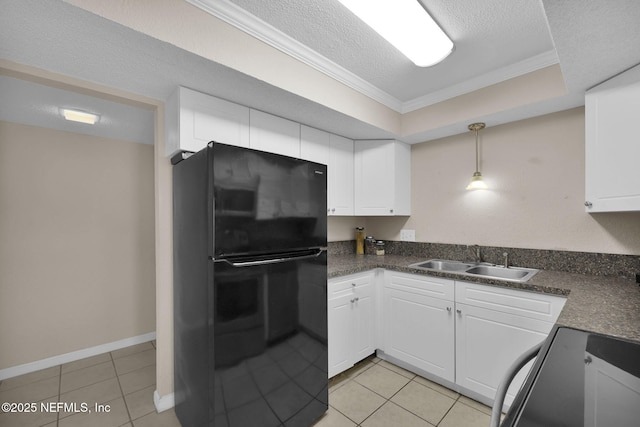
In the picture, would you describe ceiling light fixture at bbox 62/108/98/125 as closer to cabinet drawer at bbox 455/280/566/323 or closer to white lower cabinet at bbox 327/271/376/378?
white lower cabinet at bbox 327/271/376/378

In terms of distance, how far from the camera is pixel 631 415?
52 cm

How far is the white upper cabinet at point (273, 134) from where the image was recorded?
2.03 meters

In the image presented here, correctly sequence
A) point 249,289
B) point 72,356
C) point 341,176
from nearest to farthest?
point 249,289 → point 72,356 → point 341,176

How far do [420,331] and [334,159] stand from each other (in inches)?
67.7

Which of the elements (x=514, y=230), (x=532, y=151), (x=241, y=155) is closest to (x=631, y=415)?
(x=241, y=155)

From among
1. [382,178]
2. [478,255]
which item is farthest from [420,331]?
[382,178]

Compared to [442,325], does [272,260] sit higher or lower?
higher

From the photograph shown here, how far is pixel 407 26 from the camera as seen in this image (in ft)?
5.02

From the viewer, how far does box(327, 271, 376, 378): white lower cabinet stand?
213 centimetres

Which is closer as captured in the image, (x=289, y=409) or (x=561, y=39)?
(x=561, y=39)

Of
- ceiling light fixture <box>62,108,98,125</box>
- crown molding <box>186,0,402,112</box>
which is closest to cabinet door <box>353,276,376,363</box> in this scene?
crown molding <box>186,0,402,112</box>

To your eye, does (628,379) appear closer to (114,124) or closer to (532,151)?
(532,151)

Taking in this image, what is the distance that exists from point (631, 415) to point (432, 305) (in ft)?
5.57

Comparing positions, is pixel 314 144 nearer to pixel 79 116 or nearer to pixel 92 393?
pixel 79 116
